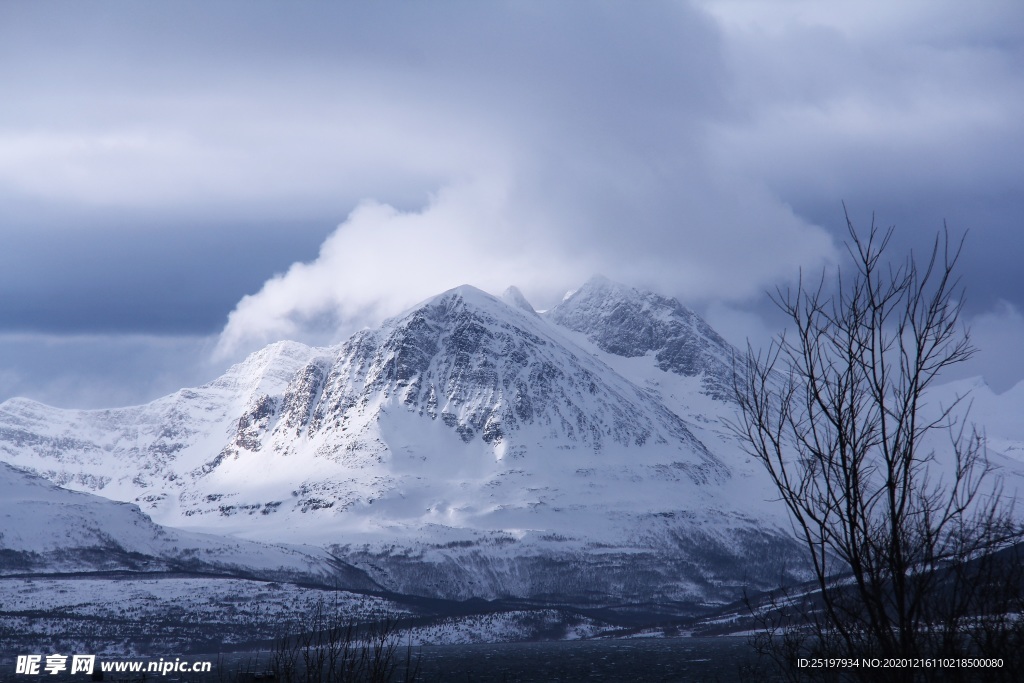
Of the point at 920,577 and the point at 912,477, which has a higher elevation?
the point at 912,477

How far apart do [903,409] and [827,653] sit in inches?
201

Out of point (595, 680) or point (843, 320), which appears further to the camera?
point (595, 680)

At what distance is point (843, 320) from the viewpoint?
2011 cm

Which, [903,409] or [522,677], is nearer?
[903,409]

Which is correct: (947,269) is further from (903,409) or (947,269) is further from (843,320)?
(903,409)

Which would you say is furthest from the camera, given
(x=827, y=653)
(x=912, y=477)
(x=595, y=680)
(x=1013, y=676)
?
(x=595, y=680)

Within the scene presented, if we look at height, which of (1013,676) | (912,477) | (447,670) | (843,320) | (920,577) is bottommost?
(447,670)

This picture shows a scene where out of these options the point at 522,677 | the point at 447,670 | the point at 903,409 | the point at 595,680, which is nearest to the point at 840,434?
the point at 903,409

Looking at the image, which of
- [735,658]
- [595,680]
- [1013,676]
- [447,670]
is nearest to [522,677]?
[595,680]

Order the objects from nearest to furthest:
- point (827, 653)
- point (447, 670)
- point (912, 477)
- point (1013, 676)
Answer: point (912, 477) < point (827, 653) < point (1013, 676) < point (447, 670)

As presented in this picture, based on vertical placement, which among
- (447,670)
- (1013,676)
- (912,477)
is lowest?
(447,670)

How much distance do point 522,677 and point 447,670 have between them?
33612 millimetres

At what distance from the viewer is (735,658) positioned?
192875 millimetres

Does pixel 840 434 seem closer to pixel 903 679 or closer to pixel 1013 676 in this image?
pixel 903 679
